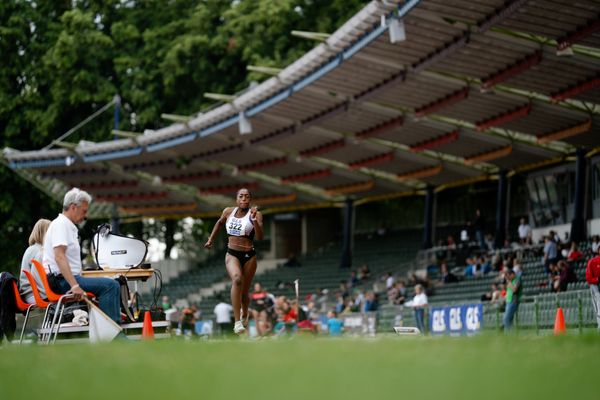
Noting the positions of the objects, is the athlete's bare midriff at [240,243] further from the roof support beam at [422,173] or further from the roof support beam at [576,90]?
the roof support beam at [422,173]

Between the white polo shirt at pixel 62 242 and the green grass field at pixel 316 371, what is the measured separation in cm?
332

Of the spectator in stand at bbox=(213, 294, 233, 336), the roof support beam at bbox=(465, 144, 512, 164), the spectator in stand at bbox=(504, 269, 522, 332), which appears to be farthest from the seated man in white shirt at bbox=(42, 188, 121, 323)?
the roof support beam at bbox=(465, 144, 512, 164)

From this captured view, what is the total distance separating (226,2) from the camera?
52.6 metres

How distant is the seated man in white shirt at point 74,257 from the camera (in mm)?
10938

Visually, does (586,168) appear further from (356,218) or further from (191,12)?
(191,12)

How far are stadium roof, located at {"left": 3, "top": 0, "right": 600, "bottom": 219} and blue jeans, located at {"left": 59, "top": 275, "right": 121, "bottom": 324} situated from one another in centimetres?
1349

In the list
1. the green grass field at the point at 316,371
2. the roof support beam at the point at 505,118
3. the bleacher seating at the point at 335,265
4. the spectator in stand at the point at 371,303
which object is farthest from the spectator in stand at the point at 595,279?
the bleacher seating at the point at 335,265

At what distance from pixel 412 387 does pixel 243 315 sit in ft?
34.0

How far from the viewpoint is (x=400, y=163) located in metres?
42.3

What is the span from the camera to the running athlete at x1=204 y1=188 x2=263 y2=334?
14703 millimetres

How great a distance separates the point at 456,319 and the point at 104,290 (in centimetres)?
1768

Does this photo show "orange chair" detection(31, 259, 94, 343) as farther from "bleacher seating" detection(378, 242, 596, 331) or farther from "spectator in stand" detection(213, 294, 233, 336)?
"spectator in stand" detection(213, 294, 233, 336)

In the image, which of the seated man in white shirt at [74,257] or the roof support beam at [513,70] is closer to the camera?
the seated man in white shirt at [74,257]

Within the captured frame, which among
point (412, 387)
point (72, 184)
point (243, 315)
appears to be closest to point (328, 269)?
point (72, 184)
